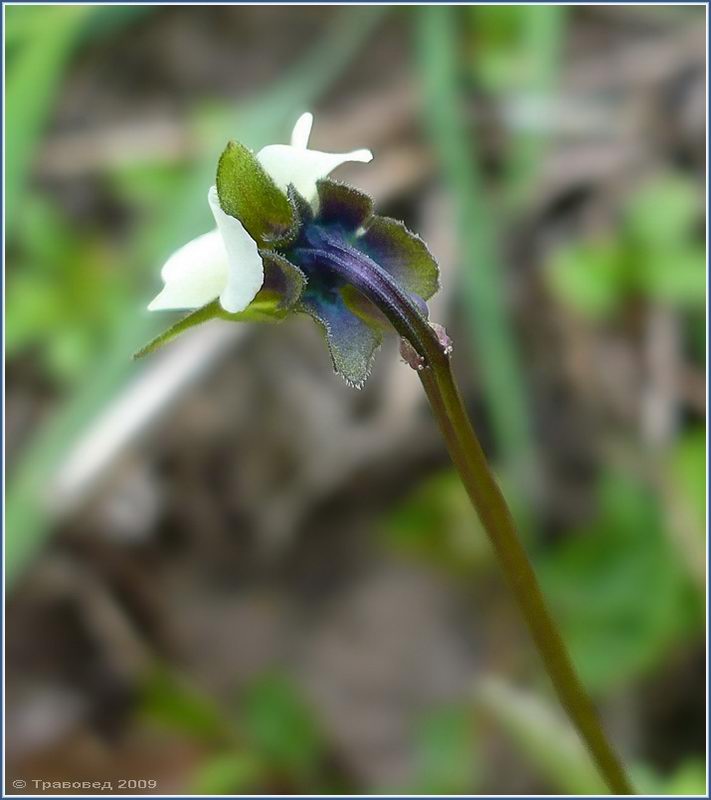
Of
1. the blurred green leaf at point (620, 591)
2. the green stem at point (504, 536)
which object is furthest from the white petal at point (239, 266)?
the blurred green leaf at point (620, 591)

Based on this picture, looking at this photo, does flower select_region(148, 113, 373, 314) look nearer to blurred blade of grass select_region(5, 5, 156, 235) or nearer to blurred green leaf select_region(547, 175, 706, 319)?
blurred green leaf select_region(547, 175, 706, 319)

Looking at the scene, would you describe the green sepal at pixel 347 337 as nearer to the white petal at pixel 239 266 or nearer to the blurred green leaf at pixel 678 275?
the white petal at pixel 239 266

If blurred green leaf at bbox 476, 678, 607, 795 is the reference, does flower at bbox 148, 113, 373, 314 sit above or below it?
above

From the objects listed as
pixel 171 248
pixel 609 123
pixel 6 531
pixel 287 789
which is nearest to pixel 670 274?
pixel 609 123

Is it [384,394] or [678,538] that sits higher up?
[384,394]

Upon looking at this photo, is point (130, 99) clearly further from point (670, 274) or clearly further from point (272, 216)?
point (272, 216)

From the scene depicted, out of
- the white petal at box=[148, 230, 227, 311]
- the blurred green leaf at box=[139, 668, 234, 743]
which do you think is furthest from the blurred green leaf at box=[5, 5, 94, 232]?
the white petal at box=[148, 230, 227, 311]
